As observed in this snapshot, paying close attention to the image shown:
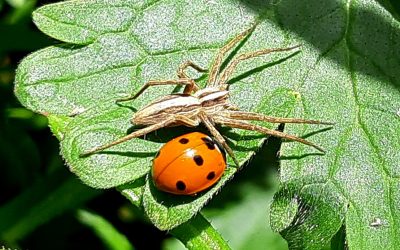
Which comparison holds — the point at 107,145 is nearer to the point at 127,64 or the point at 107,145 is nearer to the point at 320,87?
the point at 127,64

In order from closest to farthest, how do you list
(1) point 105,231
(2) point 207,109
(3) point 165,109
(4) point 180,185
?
1. (4) point 180,185
2. (3) point 165,109
3. (2) point 207,109
4. (1) point 105,231

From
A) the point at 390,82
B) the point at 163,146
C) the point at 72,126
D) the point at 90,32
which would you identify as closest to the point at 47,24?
the point at 90,32

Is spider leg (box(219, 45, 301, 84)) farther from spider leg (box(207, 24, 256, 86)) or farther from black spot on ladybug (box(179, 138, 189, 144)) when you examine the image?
black spot on ladybug (box(179, 138, 189, 144))

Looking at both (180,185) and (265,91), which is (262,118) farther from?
(180,185)

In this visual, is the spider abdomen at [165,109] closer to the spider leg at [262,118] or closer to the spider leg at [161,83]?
the spider leg at [161,83]

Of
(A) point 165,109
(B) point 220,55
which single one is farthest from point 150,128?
(B) point 220,55
